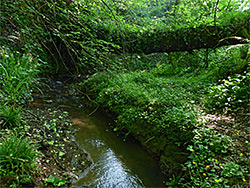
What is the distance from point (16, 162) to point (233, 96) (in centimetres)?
379

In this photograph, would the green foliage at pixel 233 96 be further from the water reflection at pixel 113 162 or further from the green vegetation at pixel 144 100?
the water reflection at pixel 113 162

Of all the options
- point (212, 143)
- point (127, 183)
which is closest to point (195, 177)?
point (212, 143)

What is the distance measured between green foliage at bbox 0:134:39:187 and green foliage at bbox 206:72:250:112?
333cm

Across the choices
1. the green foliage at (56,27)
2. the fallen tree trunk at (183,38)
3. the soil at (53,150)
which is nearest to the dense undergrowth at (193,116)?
the green foliage at (56,27)

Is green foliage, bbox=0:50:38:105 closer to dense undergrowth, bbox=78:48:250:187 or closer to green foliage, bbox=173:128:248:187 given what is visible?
dense undergrowth, bbox=78:48:250:187

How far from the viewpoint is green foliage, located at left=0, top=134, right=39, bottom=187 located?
1.86 m

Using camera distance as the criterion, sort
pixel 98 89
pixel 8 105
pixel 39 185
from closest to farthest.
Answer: pixel 39 185 → pixel 8 105 → pixel 98 89

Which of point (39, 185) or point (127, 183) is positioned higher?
point (39, 185)

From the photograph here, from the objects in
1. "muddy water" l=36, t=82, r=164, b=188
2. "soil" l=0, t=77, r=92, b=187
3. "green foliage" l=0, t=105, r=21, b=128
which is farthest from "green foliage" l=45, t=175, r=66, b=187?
"green foliage" l=0, t=105, r=21, b=128

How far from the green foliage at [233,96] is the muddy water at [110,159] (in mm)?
1763

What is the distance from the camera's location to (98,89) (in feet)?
18.5

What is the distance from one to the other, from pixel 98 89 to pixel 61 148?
298 cm

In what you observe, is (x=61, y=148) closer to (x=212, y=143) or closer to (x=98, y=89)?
(x=212, y=143)

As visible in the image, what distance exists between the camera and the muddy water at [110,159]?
2.55 metres
